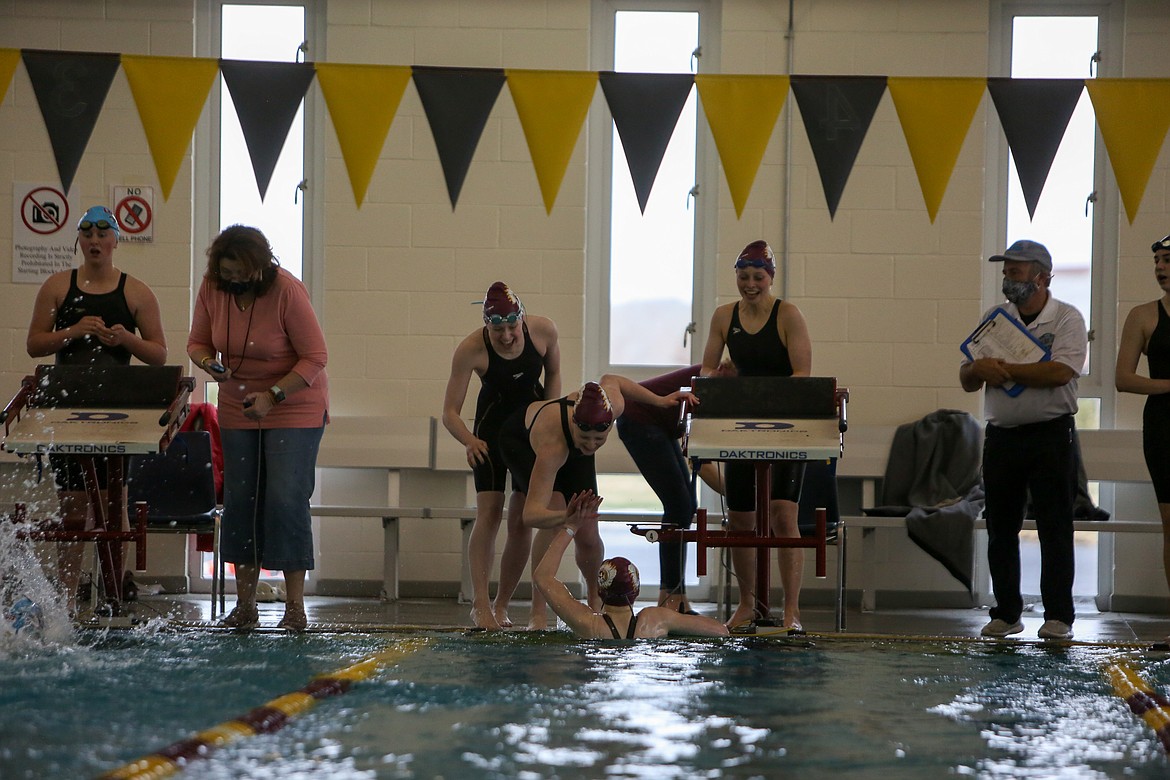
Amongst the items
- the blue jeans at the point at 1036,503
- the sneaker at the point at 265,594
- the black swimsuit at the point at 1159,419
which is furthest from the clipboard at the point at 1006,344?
the sneaker at the point at 265,594

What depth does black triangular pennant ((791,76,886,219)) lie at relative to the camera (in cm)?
584

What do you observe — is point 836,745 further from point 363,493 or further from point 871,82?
point 363,493

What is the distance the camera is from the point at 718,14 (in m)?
7.35

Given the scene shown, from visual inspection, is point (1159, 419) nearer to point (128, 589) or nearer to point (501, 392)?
point (501, 392)

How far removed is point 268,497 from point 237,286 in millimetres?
776

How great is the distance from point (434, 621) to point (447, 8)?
356cm

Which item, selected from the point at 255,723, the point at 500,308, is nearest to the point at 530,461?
the point at 500,308

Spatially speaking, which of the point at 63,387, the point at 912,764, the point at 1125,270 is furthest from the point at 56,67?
the point at 1125,270

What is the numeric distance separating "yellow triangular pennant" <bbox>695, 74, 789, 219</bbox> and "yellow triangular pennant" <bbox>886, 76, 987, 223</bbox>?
567 mm

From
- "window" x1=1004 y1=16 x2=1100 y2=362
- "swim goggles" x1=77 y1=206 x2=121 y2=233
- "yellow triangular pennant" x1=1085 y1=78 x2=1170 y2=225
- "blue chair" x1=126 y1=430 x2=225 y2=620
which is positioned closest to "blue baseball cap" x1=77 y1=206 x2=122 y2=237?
"swim goggles" x1=77 y1=206 x2=121 y2=233

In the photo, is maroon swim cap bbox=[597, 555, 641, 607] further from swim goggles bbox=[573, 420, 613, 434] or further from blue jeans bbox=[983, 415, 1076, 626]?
blue jeans bbox=[983, 415, 1076, 626]

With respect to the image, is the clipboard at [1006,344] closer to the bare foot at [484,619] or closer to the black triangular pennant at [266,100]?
the bare foot at [484,619]

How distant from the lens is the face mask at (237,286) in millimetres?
4547

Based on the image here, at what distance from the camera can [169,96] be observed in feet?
19.0
